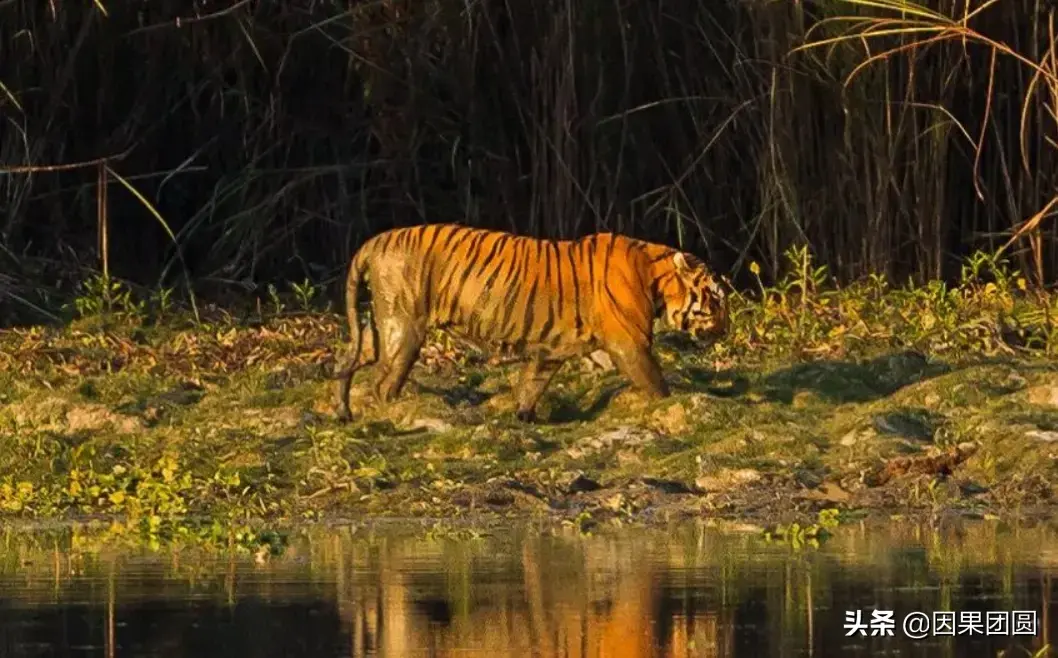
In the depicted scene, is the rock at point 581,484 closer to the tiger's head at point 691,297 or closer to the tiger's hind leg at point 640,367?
the tiger's hind leg at point 640,367

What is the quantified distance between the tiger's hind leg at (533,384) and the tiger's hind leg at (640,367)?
274mm

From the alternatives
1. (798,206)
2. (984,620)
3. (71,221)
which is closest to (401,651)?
(984,620)

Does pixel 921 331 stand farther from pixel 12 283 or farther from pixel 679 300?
pixel 12 283

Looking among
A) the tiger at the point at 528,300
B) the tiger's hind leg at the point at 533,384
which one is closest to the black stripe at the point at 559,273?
the tiger at the point at 528,300

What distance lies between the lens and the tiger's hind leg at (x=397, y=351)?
11.5 m

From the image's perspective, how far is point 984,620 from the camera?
22.6ft

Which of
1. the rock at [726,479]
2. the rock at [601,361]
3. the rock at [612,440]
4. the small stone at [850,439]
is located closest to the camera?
the rock at [726,479]

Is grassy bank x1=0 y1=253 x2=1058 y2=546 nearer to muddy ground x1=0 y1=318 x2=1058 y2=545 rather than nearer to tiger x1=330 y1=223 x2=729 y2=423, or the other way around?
muddy ground x1=0 y1=318 x2=1058 y2=545

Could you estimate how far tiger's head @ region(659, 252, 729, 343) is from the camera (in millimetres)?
11312

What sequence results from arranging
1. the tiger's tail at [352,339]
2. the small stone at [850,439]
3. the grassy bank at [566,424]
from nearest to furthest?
the grassy bank at [566,424]
the small stone at [850,439]
the tiger's tail at [352,339]

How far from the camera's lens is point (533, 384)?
11.4m

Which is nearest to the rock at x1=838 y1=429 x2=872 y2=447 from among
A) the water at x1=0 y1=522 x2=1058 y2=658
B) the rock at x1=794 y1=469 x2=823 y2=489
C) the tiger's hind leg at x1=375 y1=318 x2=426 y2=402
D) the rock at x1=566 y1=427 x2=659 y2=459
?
the rock at x1=794 y1=469 x2=823 y2=489

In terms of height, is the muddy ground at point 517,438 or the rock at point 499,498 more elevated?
the muddy ground at point 517,438

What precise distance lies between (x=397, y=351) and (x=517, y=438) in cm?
93
